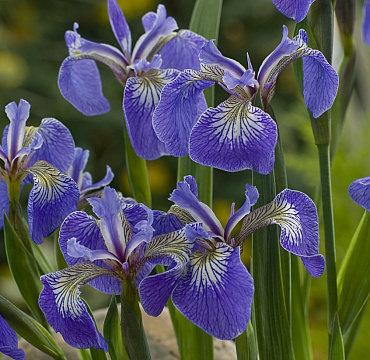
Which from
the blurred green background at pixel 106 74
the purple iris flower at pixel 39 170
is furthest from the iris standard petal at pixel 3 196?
the blurred green background at pixel 106 74

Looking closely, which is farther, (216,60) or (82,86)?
(82,86)

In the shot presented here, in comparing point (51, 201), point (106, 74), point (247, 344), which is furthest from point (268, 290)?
point (106, 74)

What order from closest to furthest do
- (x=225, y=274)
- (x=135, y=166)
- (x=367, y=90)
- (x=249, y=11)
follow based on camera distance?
(x=225, y=274) < (x=135, y=166) < (x=367, y=90) < (x=249, y=11)

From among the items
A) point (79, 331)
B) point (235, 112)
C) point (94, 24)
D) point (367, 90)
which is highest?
point (94, 24)

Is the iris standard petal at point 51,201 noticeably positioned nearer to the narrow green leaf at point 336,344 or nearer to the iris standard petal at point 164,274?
the iris standard petal at point 164,274

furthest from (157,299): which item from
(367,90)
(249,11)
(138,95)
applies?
(249,11)

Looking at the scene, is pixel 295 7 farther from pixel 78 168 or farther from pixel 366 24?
pixel 78 168

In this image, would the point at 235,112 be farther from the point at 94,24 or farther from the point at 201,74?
the point at 94,24
